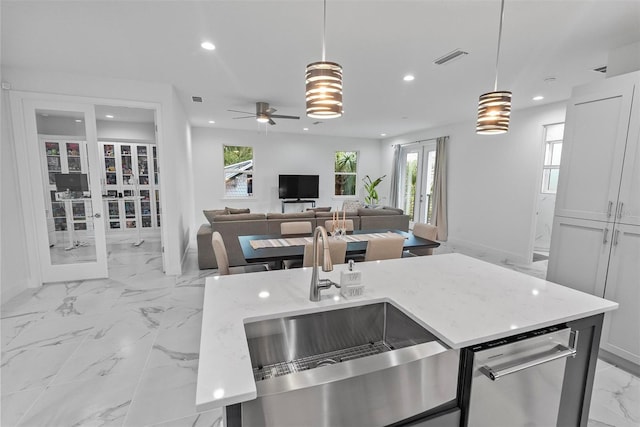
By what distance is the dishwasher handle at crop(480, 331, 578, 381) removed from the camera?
41.0 inches

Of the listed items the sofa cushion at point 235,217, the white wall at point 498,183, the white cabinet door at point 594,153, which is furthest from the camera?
the white wall at point 498,183

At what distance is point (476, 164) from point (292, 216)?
12.9 feet

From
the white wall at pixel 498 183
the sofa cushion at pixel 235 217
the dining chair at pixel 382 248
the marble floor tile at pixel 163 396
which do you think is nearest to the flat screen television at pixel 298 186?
the white wall at pixel 498 183

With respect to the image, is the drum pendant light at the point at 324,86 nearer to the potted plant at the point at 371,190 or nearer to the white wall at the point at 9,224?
the white wall at the point at 9,224

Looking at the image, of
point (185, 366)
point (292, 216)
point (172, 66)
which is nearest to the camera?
point (185, 366)

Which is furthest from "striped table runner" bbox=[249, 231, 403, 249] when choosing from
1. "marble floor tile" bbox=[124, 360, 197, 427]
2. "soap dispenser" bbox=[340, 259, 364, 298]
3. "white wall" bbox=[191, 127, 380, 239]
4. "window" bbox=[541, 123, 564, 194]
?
"white wall" bbox=[191, 127, 380, 239]

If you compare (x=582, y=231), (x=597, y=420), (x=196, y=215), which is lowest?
(x=597, y=420)

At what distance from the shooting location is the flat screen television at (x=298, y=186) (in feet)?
25.8

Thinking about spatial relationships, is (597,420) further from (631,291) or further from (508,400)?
(508,400)

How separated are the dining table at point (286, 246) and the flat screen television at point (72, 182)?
2.32 metres

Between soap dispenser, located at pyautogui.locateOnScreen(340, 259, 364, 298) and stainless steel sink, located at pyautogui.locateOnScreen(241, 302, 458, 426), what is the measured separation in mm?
73

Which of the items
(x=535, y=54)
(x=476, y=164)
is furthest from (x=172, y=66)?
(x=476, y=164)

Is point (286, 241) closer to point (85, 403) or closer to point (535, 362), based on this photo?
point (85, 403)

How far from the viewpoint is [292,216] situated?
443cm
